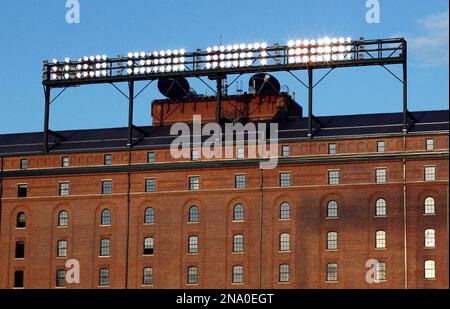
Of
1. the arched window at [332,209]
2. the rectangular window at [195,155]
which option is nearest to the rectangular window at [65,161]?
the rectangular window at [195,155]

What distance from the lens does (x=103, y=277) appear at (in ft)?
409

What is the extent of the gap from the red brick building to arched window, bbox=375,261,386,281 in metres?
0.09

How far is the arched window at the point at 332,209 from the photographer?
118500 millimetres

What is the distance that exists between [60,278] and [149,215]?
10616 mm

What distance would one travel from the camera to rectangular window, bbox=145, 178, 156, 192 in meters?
125

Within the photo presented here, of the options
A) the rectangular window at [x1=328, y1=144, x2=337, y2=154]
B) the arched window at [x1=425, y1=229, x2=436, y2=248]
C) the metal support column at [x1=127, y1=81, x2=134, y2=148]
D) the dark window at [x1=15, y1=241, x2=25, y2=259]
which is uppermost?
the metal support column at [x1=127, y1=81, x2=134, y2=148]

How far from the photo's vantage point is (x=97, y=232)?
126000 mm

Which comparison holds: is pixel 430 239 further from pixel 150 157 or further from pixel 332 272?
pixel 150 157

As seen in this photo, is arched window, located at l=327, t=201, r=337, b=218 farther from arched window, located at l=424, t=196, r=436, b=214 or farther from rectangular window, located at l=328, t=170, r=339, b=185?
arched window, located at l=424, t=196, r=436, b=214

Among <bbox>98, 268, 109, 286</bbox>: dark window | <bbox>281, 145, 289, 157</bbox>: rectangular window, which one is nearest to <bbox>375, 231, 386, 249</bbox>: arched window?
<bbox>281, 145, 289, 157</bbox>: rectangular window

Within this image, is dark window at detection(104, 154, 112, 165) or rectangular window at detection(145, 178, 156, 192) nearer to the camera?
rectangular window at detection(145, 178, 156, 192)

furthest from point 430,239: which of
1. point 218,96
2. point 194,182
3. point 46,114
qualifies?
point 46,114
